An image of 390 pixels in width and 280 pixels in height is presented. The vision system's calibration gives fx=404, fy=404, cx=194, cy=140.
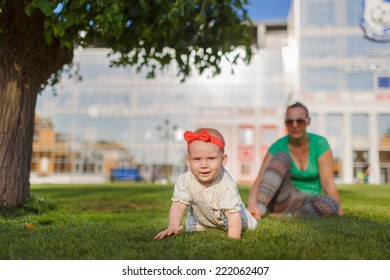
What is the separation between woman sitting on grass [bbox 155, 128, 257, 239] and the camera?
238 centimetres

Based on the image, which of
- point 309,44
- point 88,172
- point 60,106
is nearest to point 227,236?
point 309,44

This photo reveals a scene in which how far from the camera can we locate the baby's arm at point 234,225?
8.06 feet

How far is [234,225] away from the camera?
8.12 feet

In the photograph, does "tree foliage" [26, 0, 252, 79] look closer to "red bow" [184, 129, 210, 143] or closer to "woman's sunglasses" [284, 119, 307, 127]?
"woman's sunglasses" [284, 119, 307, 127]

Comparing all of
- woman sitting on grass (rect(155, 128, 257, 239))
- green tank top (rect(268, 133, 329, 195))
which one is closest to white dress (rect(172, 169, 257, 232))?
woman sitting on grass (rect(155, 128, 257, 239))

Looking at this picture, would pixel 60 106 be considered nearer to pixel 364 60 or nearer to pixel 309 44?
pixel 309 44

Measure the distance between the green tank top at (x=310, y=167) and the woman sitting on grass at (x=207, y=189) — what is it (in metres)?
1.88

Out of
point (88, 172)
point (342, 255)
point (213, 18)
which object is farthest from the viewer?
point (88, 172)

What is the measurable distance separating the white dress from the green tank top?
182 centimetres

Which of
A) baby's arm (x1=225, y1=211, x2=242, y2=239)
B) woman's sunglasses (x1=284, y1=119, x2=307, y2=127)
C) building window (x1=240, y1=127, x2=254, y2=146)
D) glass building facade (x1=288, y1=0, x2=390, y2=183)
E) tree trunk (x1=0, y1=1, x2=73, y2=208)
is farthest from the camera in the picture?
building window (x1=240, y1=127, x2=254, y2=146)

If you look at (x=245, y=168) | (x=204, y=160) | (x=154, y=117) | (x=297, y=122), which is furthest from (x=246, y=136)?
(x=204, y=160)

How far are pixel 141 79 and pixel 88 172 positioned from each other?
11.6 meters

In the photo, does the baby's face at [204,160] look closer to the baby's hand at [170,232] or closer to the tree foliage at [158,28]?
the baby's hand at [170,232]
